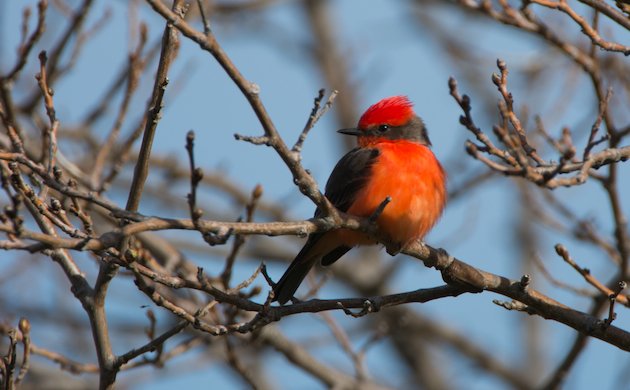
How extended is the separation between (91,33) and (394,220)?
269 cm

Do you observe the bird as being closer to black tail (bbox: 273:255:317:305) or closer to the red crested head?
black tail (bbox: 273:255:317:305)

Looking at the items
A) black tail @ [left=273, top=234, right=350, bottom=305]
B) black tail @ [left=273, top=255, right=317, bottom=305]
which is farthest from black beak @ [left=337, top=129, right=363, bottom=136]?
black tail @ [left=273, top=255, right=317, bottom=305]

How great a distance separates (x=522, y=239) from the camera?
14.5m

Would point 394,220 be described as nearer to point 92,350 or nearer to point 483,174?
point 483,174

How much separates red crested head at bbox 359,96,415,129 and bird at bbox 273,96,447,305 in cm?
24

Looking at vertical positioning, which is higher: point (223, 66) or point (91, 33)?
point (91, 33)

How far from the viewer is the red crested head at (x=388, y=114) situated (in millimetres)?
6023

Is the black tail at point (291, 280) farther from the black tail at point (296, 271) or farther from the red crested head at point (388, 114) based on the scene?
the red crested head at point (388, 114)

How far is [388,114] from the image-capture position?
6031 millimetres

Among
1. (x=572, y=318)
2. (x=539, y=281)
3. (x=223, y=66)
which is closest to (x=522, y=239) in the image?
(x=539, y=281)

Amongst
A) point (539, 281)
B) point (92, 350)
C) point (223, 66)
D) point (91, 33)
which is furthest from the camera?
point (539, 281)

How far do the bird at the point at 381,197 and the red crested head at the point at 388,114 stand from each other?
238mm

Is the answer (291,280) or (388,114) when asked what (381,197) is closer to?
(291,280)

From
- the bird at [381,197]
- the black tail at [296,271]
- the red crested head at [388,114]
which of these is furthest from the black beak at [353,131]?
the black tail at [296,271]
